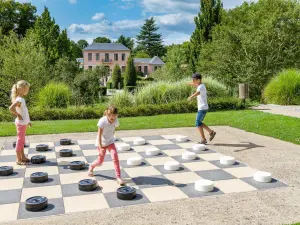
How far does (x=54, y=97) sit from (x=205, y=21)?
18.2 meters

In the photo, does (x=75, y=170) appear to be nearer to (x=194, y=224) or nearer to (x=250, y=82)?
(x=194, y=224)

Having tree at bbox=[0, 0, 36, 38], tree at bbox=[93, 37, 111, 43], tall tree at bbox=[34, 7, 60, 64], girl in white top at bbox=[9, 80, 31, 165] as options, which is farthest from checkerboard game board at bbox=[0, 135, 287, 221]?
tree at bbox=[93, 37, 111, 43]

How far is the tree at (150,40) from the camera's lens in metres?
96.7

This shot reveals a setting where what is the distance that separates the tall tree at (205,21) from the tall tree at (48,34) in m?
14.4

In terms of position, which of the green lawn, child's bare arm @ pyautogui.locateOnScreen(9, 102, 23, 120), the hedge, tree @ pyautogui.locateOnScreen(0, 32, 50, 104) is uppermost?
tree @ pyautogui.locateOnScreen(0, 32, 50, 104)

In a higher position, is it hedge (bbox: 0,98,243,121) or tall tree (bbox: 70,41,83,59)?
tall tree (bbox: 70,41,83,59)

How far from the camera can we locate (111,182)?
17.4 feet

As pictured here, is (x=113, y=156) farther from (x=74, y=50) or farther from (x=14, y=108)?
(x=74, y=50)

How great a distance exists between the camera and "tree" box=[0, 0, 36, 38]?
4397 centimetres

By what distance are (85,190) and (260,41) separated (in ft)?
65.9

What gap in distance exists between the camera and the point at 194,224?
379 centimetres

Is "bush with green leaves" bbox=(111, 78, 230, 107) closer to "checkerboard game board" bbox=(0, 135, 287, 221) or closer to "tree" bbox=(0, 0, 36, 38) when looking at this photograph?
"checkerboard game board" bbox=(0, 135, 287, 221)

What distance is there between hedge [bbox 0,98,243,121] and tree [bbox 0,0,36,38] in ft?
114

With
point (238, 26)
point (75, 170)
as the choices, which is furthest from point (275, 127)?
point (238, 26)
